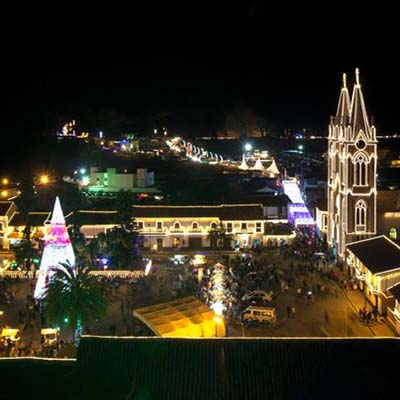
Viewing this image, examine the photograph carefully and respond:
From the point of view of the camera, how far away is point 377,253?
24688 mm

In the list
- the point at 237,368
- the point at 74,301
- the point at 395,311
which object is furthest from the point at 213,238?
the point at 237,368

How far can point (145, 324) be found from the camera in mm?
18125

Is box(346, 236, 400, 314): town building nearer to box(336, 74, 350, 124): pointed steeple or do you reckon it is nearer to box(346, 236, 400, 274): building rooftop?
box(346, 236, 400, 274): building rooftop

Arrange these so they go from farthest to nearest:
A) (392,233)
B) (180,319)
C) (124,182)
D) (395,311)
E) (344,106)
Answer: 1. (124,182)
2. (392,233)
3. (344,106)
4. (395,311)
5. (180,319)

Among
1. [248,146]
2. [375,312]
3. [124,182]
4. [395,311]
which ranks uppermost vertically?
[248,146]

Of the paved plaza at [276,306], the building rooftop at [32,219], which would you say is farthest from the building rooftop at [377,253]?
the building rooftop at [32,219]

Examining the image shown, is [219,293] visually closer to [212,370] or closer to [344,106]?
[344,106]

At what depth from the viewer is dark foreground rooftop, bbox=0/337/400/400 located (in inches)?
393

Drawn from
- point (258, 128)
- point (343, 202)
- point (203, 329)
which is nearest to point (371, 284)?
point (343, 202)

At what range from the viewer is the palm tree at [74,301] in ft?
60.9

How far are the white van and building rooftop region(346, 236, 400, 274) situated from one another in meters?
4.56

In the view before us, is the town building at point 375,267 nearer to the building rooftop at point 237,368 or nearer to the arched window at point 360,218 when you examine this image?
the arched window at point 360,218

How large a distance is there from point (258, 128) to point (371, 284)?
6504 cm

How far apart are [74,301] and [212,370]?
30.0ft
